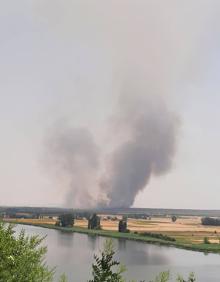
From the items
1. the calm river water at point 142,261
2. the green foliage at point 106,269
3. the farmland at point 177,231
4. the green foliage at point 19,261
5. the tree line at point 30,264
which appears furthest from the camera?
the farmland at point 177,231

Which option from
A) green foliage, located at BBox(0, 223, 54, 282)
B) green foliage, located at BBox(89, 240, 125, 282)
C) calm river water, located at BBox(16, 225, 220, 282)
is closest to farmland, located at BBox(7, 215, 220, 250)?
calm river water, located at BBox(16, 225, 220, 282)

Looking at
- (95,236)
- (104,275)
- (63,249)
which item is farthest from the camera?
(95,236)

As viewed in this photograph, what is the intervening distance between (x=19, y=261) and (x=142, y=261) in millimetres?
48287

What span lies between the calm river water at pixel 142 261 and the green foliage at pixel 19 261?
28814 millimetres

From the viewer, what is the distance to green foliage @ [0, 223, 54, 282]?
11.5 metres

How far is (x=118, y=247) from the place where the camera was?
7600 cm

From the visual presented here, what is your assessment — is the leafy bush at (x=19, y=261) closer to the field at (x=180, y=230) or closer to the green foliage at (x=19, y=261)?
the green foliage at (x=19, y=261)

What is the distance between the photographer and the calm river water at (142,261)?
1874 inches

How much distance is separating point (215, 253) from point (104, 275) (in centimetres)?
6779

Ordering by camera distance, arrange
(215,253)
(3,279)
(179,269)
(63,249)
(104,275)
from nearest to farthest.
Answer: (104,275)
(3,279)
(179,269)
(63,249)
(215,253)

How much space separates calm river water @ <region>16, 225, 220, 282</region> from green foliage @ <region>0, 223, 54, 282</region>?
28814mm

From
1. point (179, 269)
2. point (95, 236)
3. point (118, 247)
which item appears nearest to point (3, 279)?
point (179, 269)

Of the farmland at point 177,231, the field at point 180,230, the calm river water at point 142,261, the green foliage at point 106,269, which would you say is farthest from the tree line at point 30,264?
the field at point 180,230

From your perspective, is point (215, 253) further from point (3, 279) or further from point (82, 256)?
point (3, 279)
